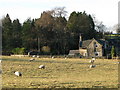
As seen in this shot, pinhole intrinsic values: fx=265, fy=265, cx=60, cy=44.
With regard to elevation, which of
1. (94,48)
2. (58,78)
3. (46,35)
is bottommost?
(58,78)

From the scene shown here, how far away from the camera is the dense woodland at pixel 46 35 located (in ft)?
279

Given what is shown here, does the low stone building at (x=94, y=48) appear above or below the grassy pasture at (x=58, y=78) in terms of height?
above

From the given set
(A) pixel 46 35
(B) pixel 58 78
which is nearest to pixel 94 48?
(A) pixel 46 35

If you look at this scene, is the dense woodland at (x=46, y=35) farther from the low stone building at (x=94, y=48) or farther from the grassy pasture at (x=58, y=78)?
the grassy pasture at (x=58, y=78)

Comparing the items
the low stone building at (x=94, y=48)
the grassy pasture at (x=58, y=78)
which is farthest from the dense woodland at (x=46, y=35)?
the grassy pasture at (x=58, y=78)

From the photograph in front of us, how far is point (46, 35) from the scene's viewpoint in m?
87.2

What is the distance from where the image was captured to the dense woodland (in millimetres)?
85188

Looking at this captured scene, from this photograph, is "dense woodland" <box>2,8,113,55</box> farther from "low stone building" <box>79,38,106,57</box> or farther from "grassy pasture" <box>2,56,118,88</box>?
"grassy pasture" <box>2,56,118,88</box>

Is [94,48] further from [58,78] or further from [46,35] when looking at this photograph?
[58,78]

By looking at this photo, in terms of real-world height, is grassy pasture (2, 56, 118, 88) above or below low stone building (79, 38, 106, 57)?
below

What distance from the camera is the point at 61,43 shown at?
286 feet

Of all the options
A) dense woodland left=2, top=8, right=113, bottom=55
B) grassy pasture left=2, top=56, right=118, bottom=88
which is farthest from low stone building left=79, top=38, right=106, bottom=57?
Result: grassy pasture left=2, top=56, right=118, bottom=88

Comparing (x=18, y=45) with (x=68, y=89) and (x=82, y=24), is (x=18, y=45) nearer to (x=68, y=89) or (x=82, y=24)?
(x=82, y=24)

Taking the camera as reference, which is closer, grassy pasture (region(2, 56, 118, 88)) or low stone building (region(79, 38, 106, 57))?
grassy pasture (region(2, 56, 118, 88))
